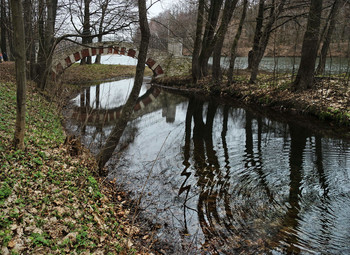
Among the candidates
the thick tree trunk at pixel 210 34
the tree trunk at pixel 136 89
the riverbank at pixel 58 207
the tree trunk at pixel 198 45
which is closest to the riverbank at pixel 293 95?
the tree trunk at pixel 198 45

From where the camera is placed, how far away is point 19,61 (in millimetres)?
4434

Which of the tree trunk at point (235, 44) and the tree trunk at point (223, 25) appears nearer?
the tree trunk at point (223, 25)

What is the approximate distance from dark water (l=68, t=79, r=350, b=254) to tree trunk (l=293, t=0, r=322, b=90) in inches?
95.9

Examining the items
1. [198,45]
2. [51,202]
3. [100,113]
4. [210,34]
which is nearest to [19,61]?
[51,202]

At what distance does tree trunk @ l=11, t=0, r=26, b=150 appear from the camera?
4.17m

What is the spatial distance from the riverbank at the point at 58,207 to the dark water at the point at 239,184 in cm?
57

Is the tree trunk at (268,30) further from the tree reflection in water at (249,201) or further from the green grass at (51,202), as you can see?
the green grass at (51,202)

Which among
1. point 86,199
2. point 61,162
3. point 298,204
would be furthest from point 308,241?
point 61,162

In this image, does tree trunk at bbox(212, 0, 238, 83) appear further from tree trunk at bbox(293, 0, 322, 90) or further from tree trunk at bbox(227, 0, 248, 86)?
tree trunk at bbox(293, 0, 322, 90)

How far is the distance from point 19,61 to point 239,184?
444cm

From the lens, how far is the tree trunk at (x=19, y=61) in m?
4.17

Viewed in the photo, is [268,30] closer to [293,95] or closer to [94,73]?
[293,95]

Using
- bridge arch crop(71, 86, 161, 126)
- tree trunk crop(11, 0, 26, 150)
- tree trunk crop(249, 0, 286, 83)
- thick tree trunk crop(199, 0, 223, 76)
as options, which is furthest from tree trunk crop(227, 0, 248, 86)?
tree trunk crop(11, 0, 26, 150)

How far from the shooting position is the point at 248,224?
4.49 metres
